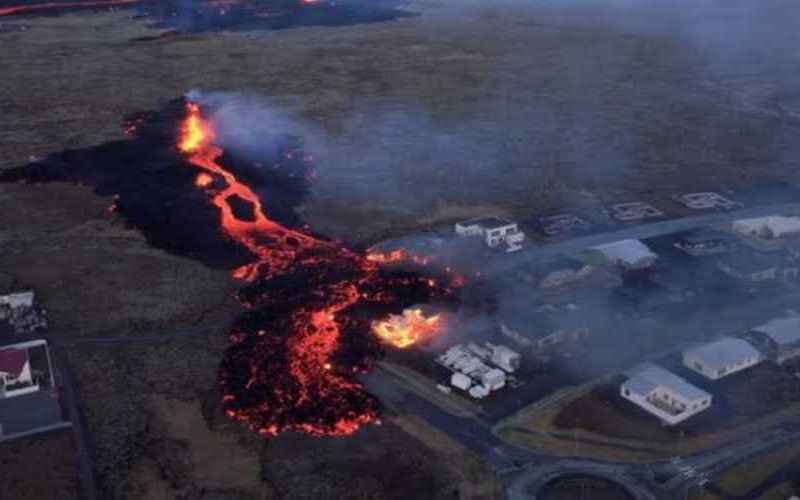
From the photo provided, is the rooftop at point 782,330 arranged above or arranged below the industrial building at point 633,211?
above

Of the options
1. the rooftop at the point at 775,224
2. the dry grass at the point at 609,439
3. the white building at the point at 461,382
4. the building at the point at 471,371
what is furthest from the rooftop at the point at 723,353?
the rooftop at the point at 775,224

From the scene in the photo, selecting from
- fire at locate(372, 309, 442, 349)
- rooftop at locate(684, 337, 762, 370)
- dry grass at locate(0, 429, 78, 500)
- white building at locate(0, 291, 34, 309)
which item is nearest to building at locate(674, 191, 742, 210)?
rooftop at locate(684, 337, 762, 370)

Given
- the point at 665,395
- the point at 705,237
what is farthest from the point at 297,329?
the point at 705,237

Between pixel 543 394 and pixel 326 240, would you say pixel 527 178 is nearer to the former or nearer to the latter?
pixel 326 240

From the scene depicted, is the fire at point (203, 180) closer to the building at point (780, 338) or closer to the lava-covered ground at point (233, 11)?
the building at point (780, 338)

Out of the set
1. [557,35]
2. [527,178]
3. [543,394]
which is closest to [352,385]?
[543,394]
